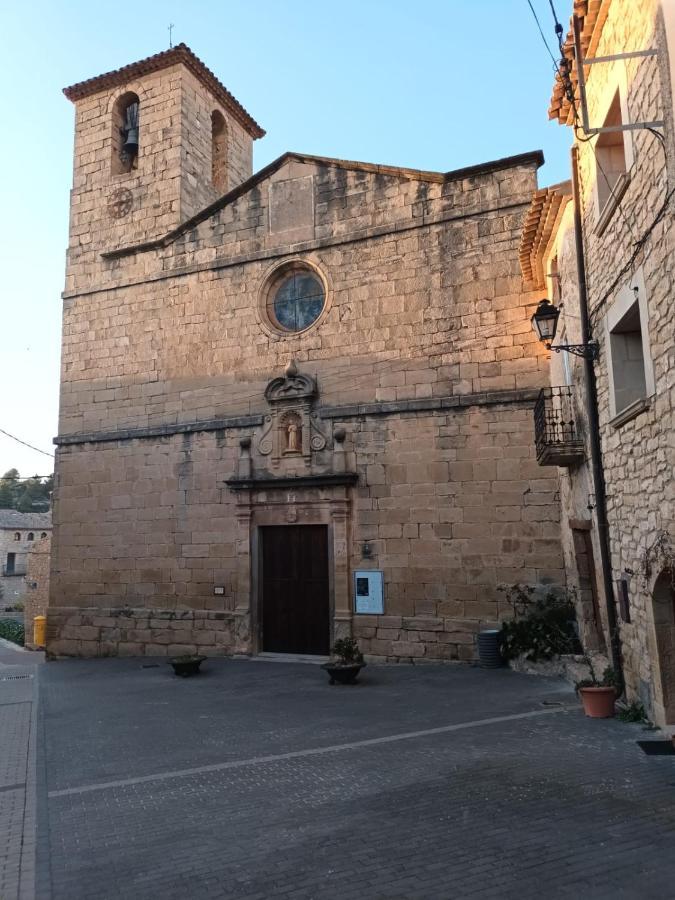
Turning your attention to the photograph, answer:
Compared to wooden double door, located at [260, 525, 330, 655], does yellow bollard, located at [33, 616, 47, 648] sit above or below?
below

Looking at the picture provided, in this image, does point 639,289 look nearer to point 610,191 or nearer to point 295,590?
point 610,191

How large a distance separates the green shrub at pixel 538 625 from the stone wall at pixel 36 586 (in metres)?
15.3

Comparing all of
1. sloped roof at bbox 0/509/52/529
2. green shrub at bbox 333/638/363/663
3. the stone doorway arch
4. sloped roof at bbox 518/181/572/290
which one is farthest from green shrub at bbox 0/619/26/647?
the stone doorway arch

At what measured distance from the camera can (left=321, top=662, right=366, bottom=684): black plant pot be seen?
31.7ft

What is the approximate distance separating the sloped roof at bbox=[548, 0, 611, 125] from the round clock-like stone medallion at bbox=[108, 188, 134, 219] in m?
10.2

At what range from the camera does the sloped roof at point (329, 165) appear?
444 inches

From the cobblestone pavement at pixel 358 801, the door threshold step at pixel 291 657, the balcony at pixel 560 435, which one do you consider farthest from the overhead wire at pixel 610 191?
the door threshold step at pixel 291 657

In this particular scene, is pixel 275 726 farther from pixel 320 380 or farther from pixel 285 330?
pixel 285 330

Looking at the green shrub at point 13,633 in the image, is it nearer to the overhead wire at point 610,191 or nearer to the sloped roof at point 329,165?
the sloped roof at point 329,165

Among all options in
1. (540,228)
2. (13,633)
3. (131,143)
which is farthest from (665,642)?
(13,633)

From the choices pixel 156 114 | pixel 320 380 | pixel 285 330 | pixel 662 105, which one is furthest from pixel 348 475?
pixel 156 114

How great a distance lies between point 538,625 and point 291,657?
14.6 feet

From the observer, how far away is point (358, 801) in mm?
5000

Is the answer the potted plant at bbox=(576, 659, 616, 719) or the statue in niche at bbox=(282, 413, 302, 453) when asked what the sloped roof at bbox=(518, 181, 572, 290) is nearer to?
the statue in niche at bbox=(282, 413, 302, 453)
